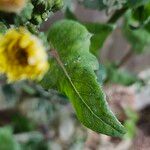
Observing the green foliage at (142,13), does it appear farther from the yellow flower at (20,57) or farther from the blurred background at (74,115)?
the blurred background at (74,115)

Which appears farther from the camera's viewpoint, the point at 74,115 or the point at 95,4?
the point at 74,115

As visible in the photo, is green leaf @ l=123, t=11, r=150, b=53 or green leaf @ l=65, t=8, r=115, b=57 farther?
green leaf @ l=123, t=11, r=150, b=53

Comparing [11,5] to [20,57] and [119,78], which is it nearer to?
[20,57]

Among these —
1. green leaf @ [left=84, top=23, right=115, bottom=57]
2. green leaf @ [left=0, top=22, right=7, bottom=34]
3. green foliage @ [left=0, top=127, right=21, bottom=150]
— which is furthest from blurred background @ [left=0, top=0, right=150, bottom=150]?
green leaf @ [left=0, top=22, right=7, bottom=34]

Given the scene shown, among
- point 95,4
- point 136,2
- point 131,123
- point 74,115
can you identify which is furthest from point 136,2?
point 131,123

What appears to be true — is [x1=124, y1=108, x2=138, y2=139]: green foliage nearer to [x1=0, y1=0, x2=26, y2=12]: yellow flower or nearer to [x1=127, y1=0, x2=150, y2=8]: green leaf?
[x1=127, y1=0, x2=150, y2=8]: green leaf

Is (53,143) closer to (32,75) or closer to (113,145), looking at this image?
(113,145)

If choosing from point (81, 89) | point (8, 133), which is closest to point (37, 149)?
point (8, 133)
